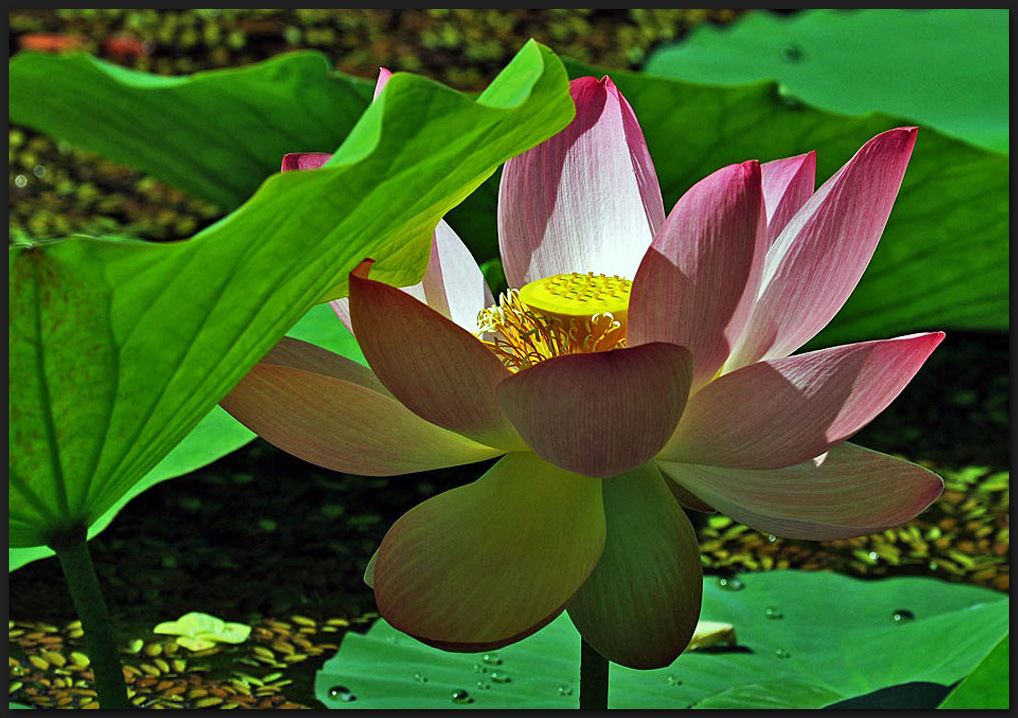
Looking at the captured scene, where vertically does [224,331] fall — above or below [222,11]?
below

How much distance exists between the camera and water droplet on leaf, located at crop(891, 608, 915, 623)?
2.31 feet

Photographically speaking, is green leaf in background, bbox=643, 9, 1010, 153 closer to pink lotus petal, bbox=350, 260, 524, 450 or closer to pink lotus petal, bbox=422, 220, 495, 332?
pink lotus petal, bbox=422, 220, 495, 332

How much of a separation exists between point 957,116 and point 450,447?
1.04m

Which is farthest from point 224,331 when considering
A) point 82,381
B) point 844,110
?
point 844,110

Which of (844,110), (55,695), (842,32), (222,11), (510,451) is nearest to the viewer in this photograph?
(510,451)

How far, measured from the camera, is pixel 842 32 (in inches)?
60.7

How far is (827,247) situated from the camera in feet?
1.49

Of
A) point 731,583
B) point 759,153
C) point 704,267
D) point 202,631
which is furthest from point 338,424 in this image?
point 759,153

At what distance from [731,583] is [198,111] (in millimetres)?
568

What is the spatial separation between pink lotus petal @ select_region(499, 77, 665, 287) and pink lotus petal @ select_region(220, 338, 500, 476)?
128 mm

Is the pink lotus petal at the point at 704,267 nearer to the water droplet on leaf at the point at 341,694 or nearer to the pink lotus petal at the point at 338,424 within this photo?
the pink lotus petal at the point at 338,424

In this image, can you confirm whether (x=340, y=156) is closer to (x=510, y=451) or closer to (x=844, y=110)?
(x=510, y=451)

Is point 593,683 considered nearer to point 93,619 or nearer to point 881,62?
point 93,619

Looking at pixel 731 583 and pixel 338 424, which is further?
pixel 731 583
